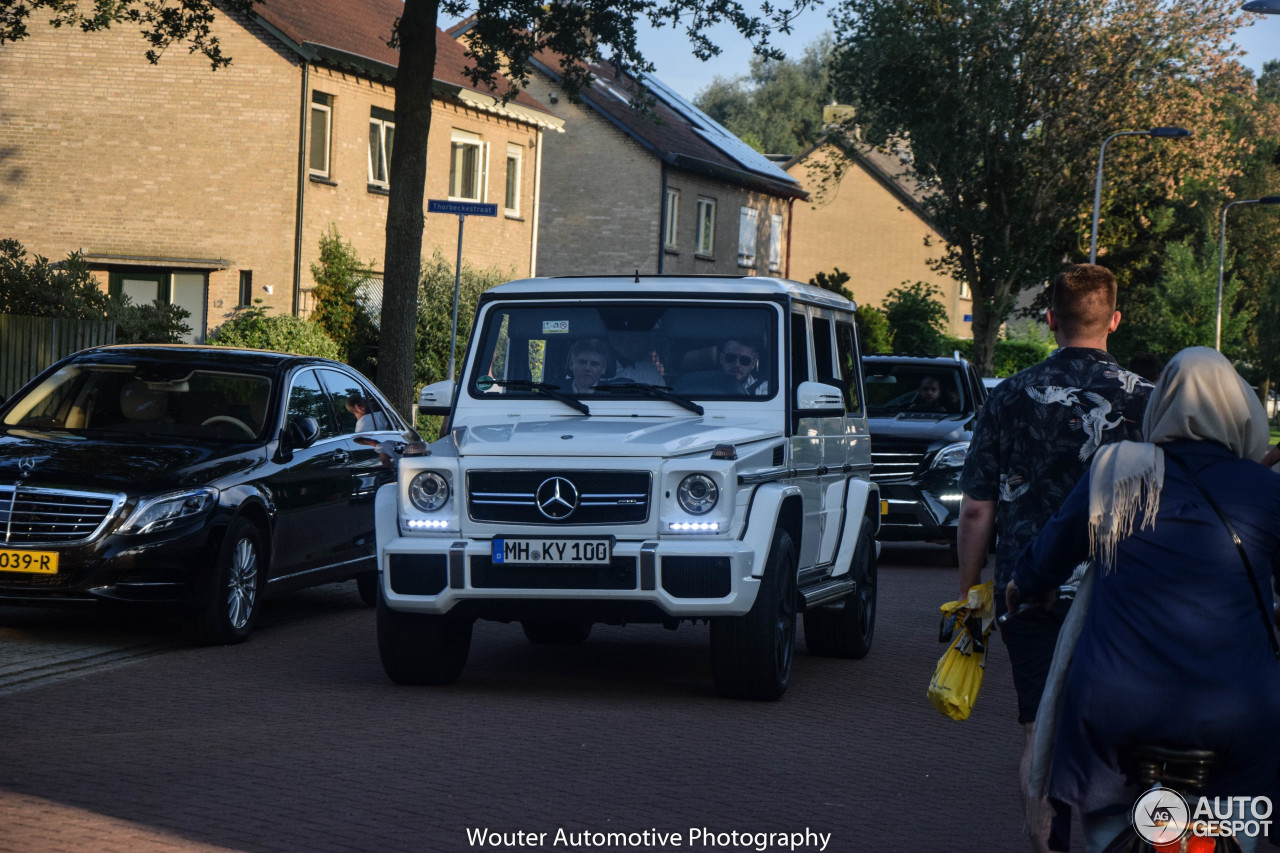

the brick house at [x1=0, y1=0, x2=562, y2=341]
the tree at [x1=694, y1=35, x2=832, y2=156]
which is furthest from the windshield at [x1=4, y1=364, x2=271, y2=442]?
the tree at [x1=694, y1=35, x2=832, y2=156]

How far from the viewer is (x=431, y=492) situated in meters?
8.37

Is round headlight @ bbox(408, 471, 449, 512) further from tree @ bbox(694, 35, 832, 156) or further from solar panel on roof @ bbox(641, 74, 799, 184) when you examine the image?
tree @ bbox(694, 35, 832, 156)

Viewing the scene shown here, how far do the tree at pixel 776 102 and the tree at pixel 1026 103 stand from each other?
46380 millimetres

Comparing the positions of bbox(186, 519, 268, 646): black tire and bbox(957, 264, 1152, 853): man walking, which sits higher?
bbox(957, 264, 1152, 853): man walking

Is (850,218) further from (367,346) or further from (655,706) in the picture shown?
(655,706)

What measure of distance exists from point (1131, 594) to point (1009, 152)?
42.1 m

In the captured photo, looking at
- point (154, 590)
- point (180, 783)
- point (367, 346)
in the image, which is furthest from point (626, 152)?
point (180, 783)

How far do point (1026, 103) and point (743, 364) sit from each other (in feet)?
121

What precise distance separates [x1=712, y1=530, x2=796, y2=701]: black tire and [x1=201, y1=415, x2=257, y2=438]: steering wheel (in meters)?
3.97

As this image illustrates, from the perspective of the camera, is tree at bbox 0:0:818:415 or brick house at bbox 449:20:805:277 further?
brick house at bbox 449:20:805:277

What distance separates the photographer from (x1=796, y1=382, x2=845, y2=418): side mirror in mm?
8844

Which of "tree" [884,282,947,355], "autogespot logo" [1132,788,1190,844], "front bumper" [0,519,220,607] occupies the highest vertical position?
"tree" [884,282,947,355]

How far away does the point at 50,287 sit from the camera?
2023 cm

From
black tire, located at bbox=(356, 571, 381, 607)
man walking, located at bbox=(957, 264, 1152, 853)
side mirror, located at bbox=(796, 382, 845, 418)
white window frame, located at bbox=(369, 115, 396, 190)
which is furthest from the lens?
white window frame, located at bbox=(369, 115, 396, 190)
